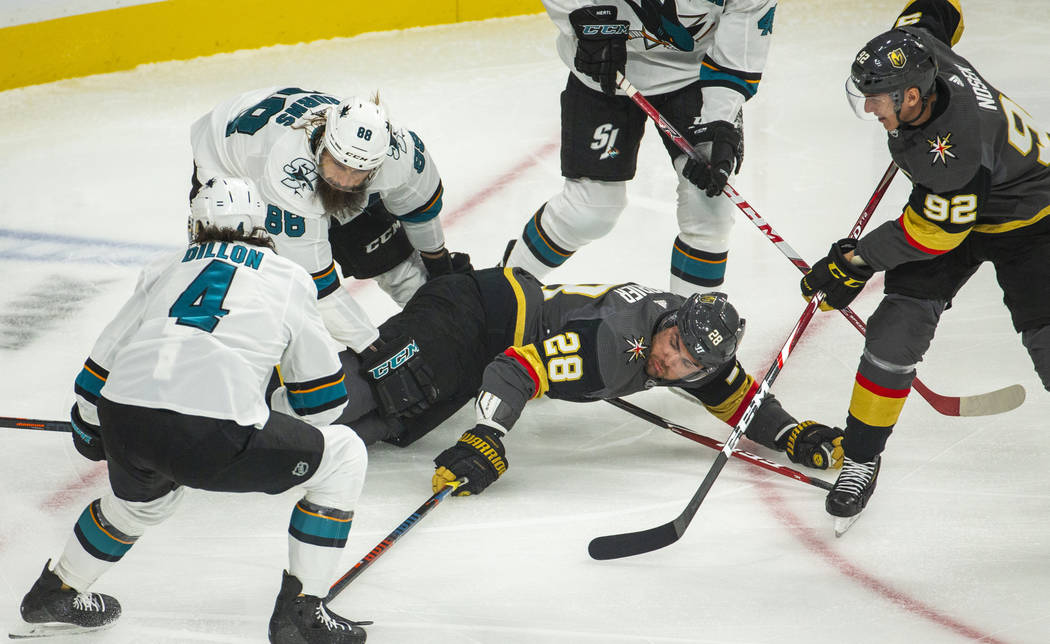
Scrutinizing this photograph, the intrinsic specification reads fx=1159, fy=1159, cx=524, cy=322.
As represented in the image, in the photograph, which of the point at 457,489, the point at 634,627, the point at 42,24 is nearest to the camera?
the point at 634,627

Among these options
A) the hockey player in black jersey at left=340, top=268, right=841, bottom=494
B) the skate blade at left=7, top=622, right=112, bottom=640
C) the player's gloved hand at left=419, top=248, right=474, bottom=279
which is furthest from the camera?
the player's gloved hand at left=419, top=248, right=474, bottom=279

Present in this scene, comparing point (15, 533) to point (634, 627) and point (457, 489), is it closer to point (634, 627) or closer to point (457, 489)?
point (457, 489)

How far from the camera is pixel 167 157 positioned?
4.91m

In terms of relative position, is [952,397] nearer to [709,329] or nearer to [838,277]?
[838,277]

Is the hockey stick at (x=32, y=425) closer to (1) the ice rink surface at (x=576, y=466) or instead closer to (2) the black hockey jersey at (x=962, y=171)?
(1) the ice rink surface at (x=576, y=466)

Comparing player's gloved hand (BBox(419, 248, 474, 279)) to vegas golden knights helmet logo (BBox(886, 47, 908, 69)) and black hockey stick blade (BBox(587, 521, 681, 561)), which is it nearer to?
black hockey stick blade (BBox(587, 521, 681, 561))

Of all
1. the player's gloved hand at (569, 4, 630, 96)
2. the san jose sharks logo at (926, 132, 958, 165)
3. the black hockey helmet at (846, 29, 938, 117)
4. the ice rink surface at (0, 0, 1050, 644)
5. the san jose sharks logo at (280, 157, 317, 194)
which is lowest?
the ice rink surface at (0, 0, 1050, 644)

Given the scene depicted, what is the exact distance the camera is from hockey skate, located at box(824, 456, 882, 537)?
2.71m

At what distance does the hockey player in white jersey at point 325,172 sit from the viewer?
2.72m

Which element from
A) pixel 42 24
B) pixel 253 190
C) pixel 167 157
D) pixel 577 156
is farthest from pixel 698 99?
pixel 42 24

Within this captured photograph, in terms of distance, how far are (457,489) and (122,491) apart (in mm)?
848

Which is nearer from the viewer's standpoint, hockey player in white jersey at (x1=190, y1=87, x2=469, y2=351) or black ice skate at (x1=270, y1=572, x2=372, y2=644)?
black ice skate at (x1=270, y1=572, x2=372, y2=644)

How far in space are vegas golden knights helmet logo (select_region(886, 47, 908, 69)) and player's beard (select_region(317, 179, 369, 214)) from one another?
1253 millimetres

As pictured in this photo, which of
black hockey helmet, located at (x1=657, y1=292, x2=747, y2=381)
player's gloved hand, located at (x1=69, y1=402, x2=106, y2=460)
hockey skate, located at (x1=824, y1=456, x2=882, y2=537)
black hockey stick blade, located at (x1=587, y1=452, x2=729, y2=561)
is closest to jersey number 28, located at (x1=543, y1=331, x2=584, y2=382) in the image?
black hockey helmet, located at (x1=657, y1=292, x2=747, y2=381)
